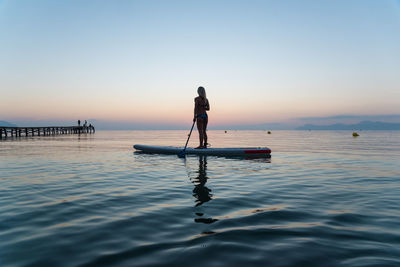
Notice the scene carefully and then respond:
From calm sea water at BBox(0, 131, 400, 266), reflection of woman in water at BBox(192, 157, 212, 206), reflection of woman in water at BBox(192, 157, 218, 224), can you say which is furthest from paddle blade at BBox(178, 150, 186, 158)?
calm sea water at BBox(0, 131, 400, 266)

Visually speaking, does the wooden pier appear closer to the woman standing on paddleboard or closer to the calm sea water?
the woman standing on paddleboard

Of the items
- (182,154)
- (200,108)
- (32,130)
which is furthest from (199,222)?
(32,130)

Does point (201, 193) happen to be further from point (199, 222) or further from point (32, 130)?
point (32, 130)

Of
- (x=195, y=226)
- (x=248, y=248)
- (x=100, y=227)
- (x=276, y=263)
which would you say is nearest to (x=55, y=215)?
(x=100, y=227)

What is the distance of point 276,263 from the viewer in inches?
103

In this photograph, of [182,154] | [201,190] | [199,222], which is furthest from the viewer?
[182,154]

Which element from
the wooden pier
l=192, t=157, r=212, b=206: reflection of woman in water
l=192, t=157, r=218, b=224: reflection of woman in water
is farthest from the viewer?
the wooden pier

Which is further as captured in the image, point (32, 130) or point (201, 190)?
point (32, 130)

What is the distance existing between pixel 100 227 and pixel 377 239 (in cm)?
364

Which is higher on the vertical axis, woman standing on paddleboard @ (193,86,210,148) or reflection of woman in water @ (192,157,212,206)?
woman standing on paddleboard @ (193,86,210,148)

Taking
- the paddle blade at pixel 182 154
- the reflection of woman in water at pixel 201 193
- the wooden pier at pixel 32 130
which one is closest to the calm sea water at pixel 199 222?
the reflection of woman in water at pixel 201 193

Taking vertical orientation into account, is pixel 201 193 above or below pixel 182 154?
below

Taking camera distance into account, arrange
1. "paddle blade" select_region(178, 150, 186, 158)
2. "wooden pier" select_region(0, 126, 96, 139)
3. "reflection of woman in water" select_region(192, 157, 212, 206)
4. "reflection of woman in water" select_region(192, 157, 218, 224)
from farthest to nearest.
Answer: "wooden pier" select_region(0, 126, 96, 139), "paddle blade" select_region(178, 150, 186, 158), "reflection of woman in water" select_region(192, 157, 212, 206), "reflection of woman in water" select_region(192, 157, 218, 224)

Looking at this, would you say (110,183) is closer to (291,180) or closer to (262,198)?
(262,198)
